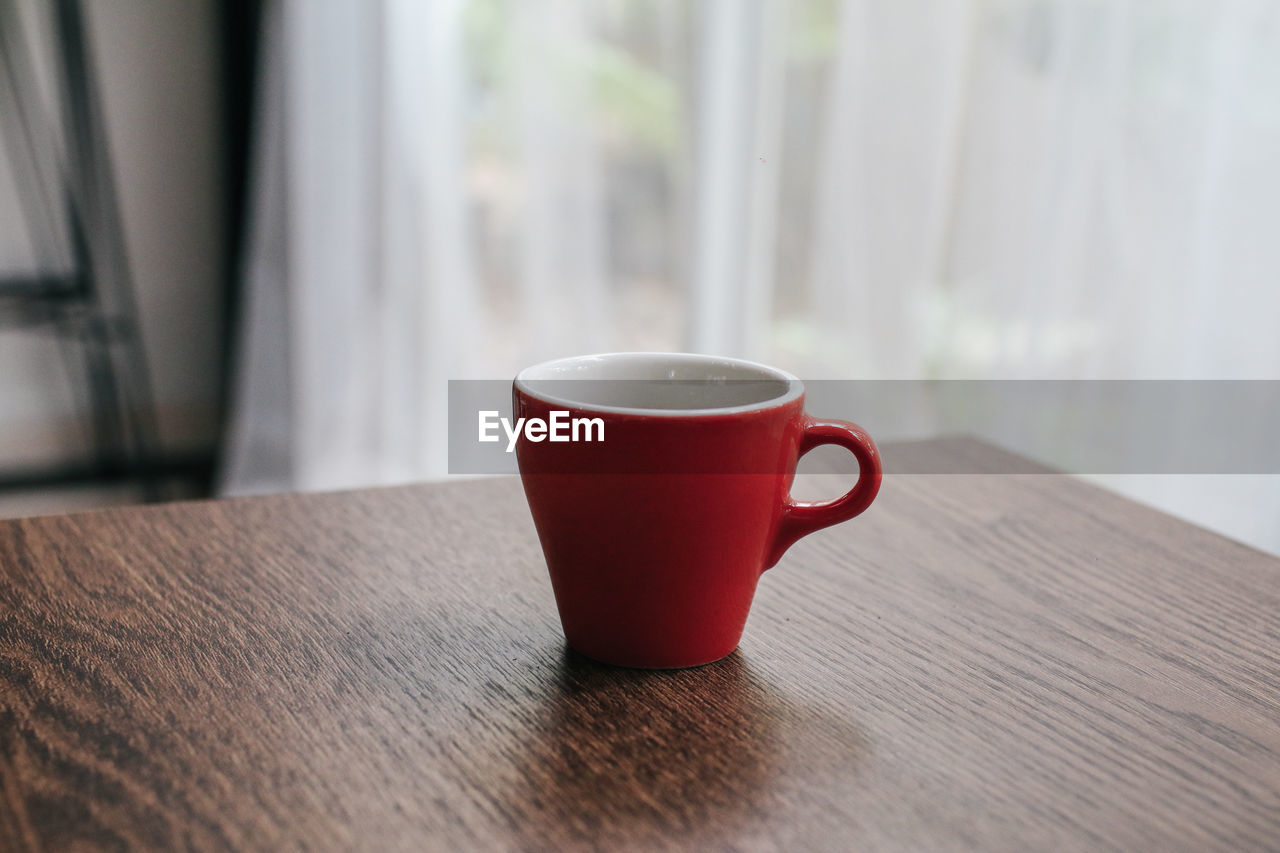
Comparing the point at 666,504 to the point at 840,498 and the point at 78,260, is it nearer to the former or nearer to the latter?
the point at 840,498

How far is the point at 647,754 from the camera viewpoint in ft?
1.17

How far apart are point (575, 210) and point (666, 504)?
138 centimetres

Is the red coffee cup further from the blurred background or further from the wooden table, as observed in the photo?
the blurred background

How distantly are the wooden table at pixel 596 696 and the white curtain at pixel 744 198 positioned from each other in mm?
512

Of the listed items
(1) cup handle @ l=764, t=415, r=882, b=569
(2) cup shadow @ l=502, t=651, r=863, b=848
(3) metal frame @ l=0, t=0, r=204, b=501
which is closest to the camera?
(2) cup shadow @ l=502, t=651, r=863, b=848

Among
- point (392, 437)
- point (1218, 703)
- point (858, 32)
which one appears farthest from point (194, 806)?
point (392, 437)

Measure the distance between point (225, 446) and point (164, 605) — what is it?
66.6 inches

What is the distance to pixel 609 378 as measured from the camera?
46 cm

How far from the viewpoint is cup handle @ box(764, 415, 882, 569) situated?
43cm

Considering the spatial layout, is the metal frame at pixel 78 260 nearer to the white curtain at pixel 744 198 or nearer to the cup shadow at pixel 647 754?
the white curtain at pixel 744 198

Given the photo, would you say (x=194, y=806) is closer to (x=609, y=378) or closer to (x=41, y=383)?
(x=609, y=378)

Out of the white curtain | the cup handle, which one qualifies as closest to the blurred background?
the white curtain

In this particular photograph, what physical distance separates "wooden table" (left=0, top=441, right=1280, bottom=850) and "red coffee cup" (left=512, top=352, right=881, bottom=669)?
0.07ft

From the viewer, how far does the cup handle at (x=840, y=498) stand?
425 millimetres
